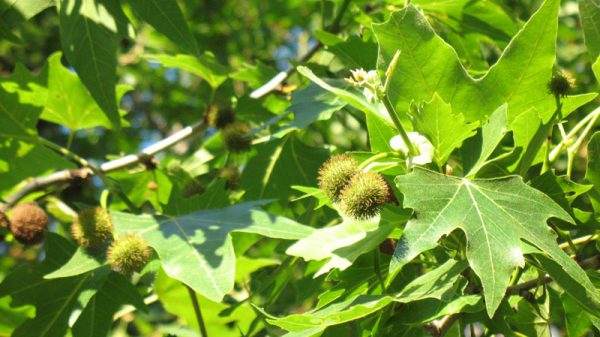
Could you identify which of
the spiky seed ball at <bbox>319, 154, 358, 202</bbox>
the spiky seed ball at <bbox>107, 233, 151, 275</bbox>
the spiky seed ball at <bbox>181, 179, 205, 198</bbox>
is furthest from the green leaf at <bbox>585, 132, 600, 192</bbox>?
the spiky seed ball at <bbox>181, 179, 205, 198</bbox>

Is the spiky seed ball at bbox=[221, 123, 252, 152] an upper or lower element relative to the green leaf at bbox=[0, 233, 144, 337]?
upper

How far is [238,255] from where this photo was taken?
3.18 metres

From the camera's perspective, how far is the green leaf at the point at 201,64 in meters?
3.45

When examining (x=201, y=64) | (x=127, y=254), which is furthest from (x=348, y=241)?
(x=201, y=64)

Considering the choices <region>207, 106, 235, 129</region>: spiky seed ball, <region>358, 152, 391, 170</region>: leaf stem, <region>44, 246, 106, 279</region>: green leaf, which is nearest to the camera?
<region>358, 152, 391, 170</region>: leaf stem

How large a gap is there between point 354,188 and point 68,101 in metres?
1.86

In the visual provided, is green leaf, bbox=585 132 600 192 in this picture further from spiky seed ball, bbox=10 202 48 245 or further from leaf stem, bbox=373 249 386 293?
spiky seed ball, bbox=10 202 48 245

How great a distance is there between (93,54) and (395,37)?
130cm

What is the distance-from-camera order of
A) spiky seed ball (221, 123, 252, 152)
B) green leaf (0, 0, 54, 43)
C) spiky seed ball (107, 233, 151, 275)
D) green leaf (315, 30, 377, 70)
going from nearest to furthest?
spiky seed ball (107, 233, 151, 275), green leaf (315, 30, 377, 70), green leaf (0, 0, 54, 43), spiky seed ball (221, 123, 252, 152)

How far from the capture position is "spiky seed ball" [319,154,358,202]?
83.8 inches

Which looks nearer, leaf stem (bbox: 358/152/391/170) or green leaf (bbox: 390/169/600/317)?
green leaf (bbox: 390/169/600/317)

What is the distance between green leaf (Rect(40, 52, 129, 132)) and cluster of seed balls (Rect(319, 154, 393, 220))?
153 centimetres

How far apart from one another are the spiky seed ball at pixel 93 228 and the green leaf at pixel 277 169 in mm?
663

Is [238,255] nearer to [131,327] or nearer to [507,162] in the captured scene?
[507,162]
